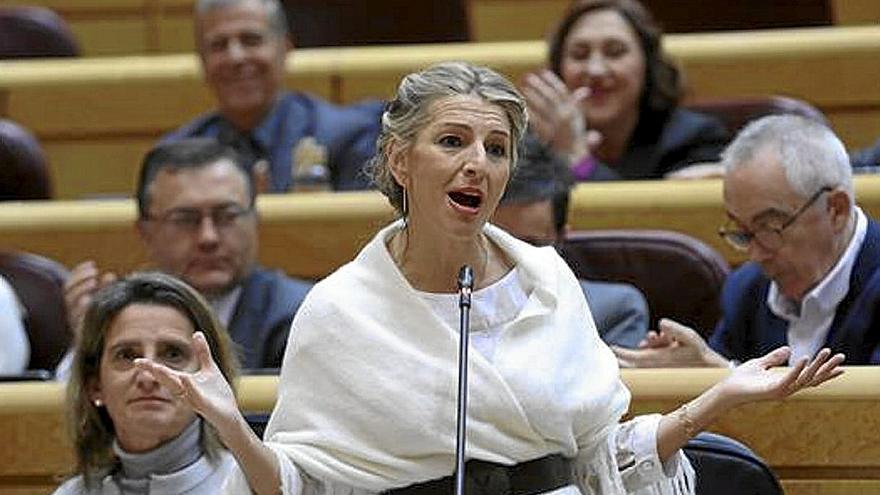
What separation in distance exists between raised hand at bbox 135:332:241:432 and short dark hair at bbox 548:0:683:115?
1693 mm

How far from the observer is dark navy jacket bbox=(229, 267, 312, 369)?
297cm

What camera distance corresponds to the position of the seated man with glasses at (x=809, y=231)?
2.62 m

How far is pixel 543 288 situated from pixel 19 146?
1703 millimetres

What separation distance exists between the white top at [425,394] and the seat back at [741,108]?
1.49 metres

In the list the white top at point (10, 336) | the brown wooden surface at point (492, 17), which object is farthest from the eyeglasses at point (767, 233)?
the brown wooden surface at point (492, 17)

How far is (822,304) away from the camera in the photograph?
2.64 m

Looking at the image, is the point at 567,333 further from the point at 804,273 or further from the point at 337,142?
the point at 337,142

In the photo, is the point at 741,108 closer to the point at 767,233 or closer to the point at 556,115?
the point at 556,115

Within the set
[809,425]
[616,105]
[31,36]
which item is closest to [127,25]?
[31,36]

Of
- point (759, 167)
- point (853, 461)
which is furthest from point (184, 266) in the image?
point (853, 461)

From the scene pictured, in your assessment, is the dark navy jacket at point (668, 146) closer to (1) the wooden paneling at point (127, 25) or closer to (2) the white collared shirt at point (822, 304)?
(2) the white collared shirt at point (822, 304)

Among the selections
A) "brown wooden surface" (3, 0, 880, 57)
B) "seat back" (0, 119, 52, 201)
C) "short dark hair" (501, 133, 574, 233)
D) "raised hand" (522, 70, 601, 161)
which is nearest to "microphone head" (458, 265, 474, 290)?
"short dark hair" (501, 133, 574, 233)

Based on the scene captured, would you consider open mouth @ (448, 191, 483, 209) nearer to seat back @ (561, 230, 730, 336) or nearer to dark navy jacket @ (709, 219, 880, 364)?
dark navy jacket @ (709, 219, 880, 364)

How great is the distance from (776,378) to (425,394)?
293 millimetres
